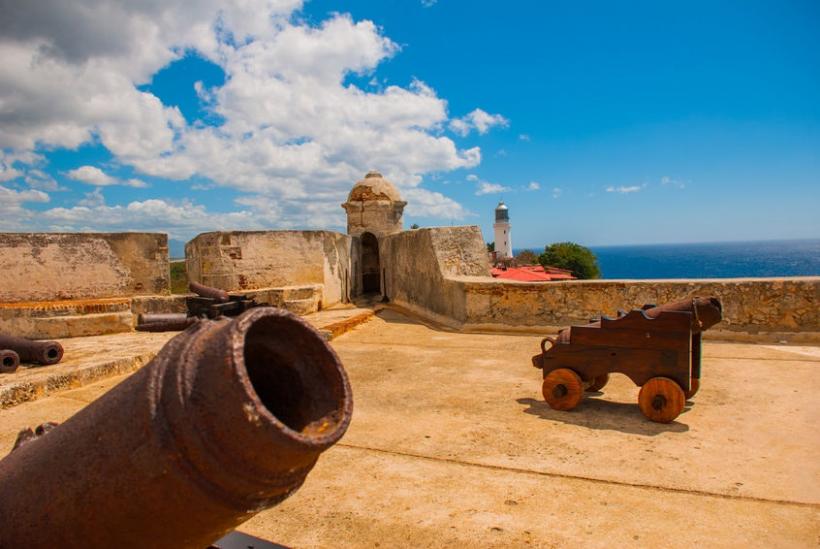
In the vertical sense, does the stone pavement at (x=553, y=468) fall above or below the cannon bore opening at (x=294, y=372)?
below

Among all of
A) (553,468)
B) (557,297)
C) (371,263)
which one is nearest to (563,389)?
(553,468)

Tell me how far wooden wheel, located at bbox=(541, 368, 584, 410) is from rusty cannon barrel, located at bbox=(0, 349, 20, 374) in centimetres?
522

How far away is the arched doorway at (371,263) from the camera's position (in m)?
15.5

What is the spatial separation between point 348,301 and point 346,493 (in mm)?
9559

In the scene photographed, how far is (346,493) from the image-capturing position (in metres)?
2.83

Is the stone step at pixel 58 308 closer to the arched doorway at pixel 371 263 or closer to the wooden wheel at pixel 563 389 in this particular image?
the wooden wheel at pixel 563 389

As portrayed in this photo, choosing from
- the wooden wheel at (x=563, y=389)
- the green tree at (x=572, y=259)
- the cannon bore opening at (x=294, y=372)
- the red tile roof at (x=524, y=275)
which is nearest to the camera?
the cannon bore opening at (x=294, y=372)

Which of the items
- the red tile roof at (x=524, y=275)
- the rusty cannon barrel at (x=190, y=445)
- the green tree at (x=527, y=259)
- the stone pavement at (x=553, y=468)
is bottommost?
the stone pavement at (x=553, y=468)

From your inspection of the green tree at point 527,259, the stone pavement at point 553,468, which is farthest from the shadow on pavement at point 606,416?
the green tree at point 527,259

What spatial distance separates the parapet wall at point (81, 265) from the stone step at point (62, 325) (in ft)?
3.30

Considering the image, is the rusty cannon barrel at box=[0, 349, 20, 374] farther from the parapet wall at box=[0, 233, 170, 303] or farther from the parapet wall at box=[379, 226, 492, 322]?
the parapet wall at box=[379, 226, 492, 322]

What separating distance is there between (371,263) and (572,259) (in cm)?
3669

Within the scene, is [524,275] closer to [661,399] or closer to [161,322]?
[661,399]

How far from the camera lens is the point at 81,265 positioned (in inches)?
345
